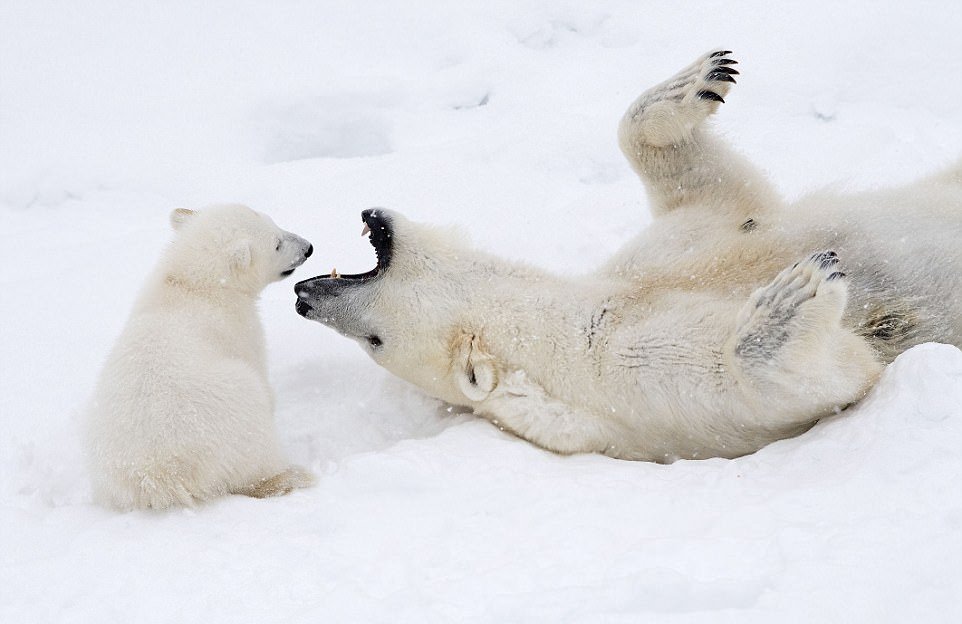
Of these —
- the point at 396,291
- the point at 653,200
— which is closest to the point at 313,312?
the point at 396,291

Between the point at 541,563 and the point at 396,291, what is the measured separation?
160 centimetres

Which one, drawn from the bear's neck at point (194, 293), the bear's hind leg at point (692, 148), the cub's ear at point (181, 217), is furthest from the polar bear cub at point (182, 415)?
the bear's hind leg at point (692, 148)

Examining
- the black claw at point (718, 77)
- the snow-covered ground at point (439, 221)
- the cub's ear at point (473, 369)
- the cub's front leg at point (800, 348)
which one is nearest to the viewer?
the snow-covered ground at point (439, 221)

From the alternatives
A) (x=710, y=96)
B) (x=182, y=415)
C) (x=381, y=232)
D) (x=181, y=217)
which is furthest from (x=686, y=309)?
(x=181, y=217)

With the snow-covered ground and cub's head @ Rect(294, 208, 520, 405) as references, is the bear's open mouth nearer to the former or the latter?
cub's head @ Rect(294, 208, 520, 405)

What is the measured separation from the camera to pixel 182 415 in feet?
9.75

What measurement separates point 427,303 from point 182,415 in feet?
3.54

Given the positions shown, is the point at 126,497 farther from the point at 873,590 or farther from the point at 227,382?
the point at 873,590

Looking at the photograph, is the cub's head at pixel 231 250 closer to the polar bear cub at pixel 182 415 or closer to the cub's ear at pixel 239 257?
the cub's ear at pixel 239 257

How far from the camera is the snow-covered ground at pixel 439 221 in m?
2.21

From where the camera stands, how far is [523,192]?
5.47 meters

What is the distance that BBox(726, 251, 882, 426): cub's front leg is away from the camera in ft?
9.37

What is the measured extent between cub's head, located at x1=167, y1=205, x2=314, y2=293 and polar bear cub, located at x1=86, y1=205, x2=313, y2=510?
20 centimetres

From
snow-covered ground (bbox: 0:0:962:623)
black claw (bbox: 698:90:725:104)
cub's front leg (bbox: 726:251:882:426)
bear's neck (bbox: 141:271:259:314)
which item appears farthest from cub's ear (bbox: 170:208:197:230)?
cub's front leg (bbox: 726:251:882:426)
